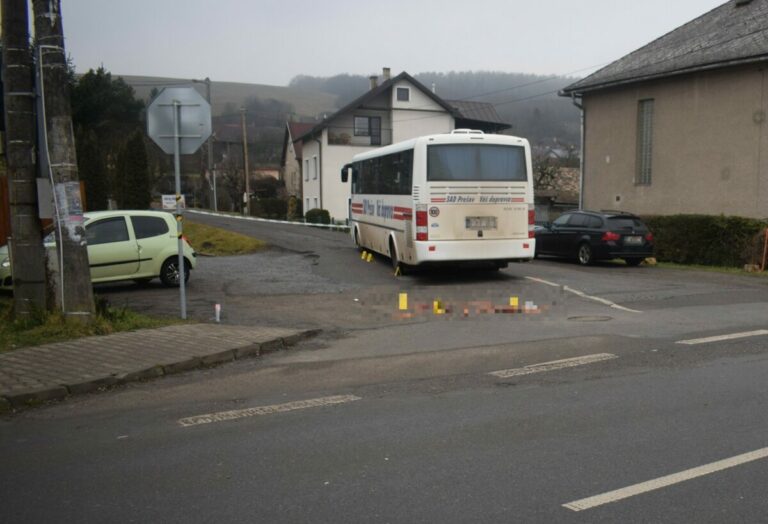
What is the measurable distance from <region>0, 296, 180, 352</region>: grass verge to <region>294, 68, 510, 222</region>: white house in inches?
1624

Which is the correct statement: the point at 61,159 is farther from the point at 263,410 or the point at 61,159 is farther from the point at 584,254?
the point at 584,254

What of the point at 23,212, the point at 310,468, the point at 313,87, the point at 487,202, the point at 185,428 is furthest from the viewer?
the point at 313,87

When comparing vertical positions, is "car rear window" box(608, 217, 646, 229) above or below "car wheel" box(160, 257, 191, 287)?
above

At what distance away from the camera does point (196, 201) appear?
7581cm

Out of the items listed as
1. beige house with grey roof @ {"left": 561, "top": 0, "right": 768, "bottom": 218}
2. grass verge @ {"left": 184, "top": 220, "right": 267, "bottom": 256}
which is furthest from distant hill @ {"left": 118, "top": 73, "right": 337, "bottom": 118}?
beige house with grey roof @ {"left": 561, "top": 0, "right": 768, "bottom": 218}

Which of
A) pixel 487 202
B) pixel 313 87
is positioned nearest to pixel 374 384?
pixel 487 202

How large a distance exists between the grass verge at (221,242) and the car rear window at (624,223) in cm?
1143

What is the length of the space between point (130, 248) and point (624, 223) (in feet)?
44.3

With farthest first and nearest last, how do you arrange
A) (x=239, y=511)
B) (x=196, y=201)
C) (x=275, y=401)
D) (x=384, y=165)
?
(x=196, y=201) < (x=384, y=165) < (x=275, y=401) < (x=239, y=511)

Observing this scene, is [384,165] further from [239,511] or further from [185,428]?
[239,511]

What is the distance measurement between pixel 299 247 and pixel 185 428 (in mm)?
18898

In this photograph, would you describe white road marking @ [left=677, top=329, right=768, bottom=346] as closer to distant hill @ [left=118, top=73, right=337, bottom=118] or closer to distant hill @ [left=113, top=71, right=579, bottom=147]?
distant hill @ [left=113, top=71, right=579, bottom=147]

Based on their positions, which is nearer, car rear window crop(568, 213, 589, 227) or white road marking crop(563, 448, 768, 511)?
white road marking crop(563, 448, 768, 511)

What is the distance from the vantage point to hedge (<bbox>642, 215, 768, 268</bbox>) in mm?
19672
